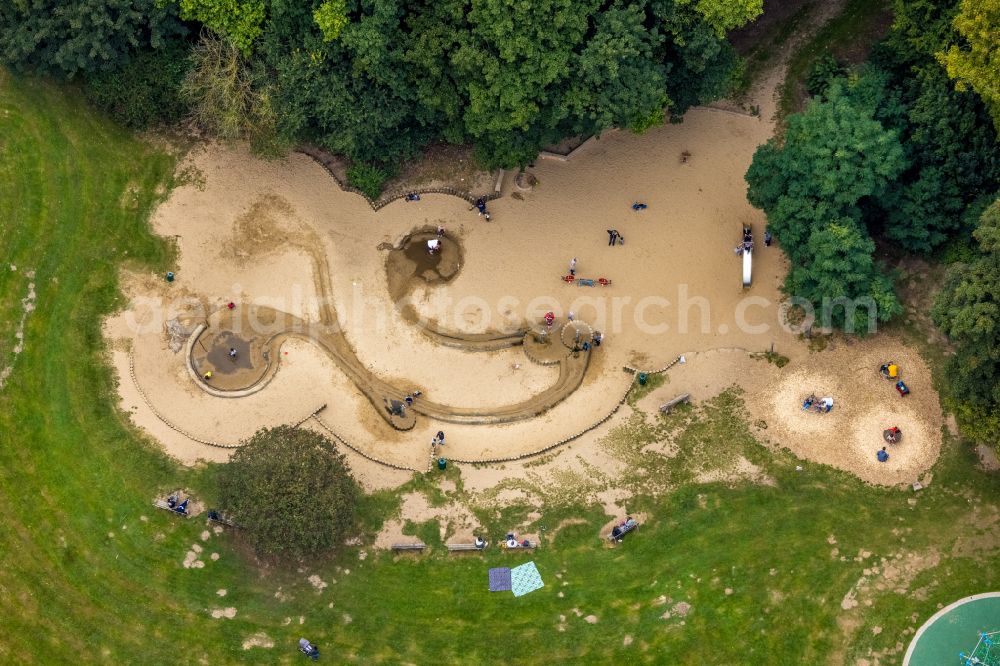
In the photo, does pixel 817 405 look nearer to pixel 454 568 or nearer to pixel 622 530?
pixel 622 530

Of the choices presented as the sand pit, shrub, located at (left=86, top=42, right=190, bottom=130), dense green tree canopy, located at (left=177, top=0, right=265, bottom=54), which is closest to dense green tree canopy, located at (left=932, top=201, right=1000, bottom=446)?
the sand pit

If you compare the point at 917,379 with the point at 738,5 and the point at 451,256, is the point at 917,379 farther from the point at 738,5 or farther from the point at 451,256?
the point at 451,256

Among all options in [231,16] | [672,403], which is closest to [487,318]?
[672,403]

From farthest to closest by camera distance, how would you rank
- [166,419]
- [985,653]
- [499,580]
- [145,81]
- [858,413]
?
[145,81], [166,419], [858,413], [499,580], [985,653]

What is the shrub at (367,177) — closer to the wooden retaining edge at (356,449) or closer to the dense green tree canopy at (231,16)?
the dense green tree canopy at (231,16)

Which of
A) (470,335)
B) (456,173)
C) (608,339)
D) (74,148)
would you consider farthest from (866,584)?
(74,148)

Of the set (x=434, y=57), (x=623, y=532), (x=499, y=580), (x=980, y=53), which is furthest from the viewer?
(x=434, y=57)

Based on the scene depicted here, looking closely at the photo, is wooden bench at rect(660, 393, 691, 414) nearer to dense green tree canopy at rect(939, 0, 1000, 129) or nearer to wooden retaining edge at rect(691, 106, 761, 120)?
wooden retaining edge at rect(691, 106, 761, 120)
